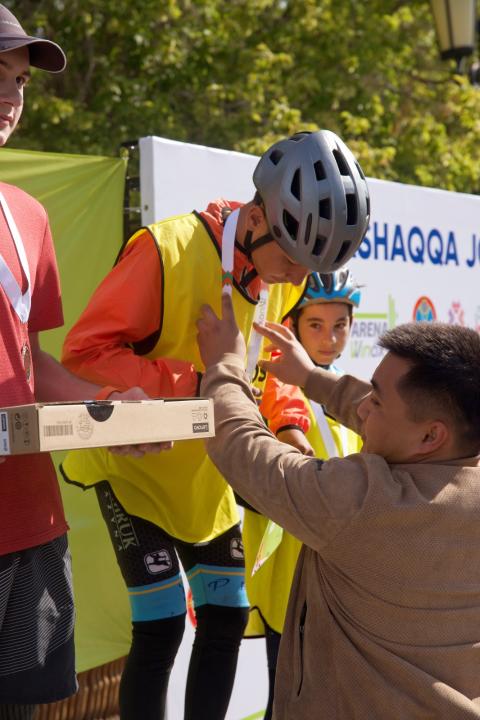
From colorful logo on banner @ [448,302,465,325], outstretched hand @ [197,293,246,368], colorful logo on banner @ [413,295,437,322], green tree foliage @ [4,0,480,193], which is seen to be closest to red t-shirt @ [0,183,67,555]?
outstretched hand @ [197,293,246,368]

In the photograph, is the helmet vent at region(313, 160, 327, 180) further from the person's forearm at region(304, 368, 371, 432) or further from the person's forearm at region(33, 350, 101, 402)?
the person's forearm at region(33, 350, 101, 402)

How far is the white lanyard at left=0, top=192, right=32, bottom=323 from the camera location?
92.7 inches

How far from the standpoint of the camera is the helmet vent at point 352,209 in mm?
3213

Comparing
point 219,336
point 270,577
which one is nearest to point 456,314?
point 270,577

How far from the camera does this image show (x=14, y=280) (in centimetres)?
238

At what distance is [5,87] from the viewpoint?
2.43m

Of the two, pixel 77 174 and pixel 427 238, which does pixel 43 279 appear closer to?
pixel 77 174

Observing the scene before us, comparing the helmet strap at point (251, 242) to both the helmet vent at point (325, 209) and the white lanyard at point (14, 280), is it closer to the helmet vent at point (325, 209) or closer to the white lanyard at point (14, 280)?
the helmet vent at point (325, 209)

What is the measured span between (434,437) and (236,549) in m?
1.18

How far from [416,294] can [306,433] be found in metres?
1.96

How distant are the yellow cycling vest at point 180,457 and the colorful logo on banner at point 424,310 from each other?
8.62 feet

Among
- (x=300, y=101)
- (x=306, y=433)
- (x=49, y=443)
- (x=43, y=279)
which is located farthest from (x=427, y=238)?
(x=300, y=101)

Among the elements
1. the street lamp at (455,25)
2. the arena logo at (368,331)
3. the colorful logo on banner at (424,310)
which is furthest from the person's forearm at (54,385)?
the street lamp at (455,25)

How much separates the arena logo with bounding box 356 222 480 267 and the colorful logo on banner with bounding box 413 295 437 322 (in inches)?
8.6
